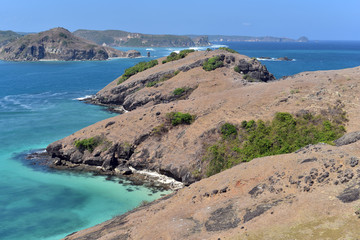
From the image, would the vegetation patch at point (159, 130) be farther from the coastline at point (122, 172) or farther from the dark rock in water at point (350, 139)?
the dark rock in water at point (350, 139)

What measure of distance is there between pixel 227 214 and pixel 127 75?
7767 centimetres

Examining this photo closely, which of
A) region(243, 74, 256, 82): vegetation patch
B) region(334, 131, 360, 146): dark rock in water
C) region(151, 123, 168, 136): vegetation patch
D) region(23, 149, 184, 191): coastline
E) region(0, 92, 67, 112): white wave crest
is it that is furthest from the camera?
region(0, 92, 67, 112): white wave crest

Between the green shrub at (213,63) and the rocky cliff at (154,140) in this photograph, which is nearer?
the rocky cliff at (154,140)

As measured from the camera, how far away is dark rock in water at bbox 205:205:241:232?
23422 millimetres

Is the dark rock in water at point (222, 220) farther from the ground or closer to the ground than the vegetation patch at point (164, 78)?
closer to the ground

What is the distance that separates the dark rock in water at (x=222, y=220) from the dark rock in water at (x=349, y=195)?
23.1ft

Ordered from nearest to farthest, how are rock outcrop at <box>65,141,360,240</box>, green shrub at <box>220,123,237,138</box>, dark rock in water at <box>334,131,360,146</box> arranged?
rock outcrop at <box>65,141,360,240</box> → dark rock in water at <box>334,131,360,146</box> → green shrub at <box>220,123,237,138</box>

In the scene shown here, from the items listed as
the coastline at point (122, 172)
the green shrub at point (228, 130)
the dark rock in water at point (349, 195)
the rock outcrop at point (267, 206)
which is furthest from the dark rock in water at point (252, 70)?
the dark rock in water at point (349, 195)

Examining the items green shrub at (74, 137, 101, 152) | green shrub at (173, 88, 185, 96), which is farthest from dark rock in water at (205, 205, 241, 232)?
green shrub at (173, 88, 185, 96)

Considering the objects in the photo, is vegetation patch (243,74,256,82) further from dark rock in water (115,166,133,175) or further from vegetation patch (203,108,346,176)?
dark rock in water (115,166,133,175)

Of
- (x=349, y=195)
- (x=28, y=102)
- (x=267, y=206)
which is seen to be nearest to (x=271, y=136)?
(x=267, y=206)

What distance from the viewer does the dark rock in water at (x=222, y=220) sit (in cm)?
2342

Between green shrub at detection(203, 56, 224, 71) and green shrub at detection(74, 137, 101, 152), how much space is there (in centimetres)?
3834

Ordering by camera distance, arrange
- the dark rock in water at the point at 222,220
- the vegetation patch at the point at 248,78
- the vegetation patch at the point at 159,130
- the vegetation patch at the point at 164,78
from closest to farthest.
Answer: the dark rock in water at the point at 222,220, the vegetation patch at the point at 159,130, the vegetation patch at the point at 248,78, the vegetation patch at the point at 164,78
